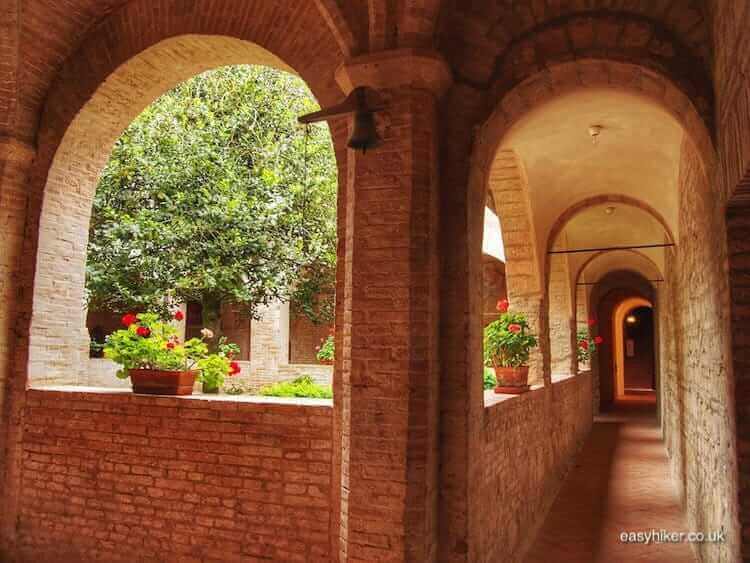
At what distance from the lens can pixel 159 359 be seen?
546 centimetres

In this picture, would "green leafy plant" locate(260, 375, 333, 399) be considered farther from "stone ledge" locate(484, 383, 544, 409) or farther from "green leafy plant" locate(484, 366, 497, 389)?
"stone ledge" locate(484, 383, 544, 409)

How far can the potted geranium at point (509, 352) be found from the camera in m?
6.68

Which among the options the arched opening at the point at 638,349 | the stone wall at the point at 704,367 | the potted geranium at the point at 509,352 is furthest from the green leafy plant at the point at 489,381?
the arched opening at the point at 638,349

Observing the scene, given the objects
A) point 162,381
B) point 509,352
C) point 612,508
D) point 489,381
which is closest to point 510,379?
point 509,352

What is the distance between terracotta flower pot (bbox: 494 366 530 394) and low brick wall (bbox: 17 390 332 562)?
2.62 metres

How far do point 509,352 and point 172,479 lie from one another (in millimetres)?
3613

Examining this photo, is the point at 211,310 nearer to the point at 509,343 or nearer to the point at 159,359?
the point at 159,359

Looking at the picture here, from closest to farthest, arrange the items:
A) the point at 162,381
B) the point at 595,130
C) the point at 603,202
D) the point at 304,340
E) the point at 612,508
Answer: the point at 162,381
the point at 595,130
the point at 612,508
the point at 603,202
the point at 304,340

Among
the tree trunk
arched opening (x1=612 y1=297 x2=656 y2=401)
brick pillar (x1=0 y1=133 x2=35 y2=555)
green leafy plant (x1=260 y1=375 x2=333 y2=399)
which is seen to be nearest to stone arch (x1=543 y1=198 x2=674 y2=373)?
green leafy plant (x1=260 y1=375 x2=333 y2=399)

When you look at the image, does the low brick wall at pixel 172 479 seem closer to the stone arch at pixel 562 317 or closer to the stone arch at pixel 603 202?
the stone arch at pixel 603 202

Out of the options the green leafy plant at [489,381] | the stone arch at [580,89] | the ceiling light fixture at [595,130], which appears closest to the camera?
the stone arch at [580,89]

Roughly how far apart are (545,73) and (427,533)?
319 cm

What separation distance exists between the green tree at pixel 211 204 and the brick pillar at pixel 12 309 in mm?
3910

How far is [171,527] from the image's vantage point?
4996 millimetres
